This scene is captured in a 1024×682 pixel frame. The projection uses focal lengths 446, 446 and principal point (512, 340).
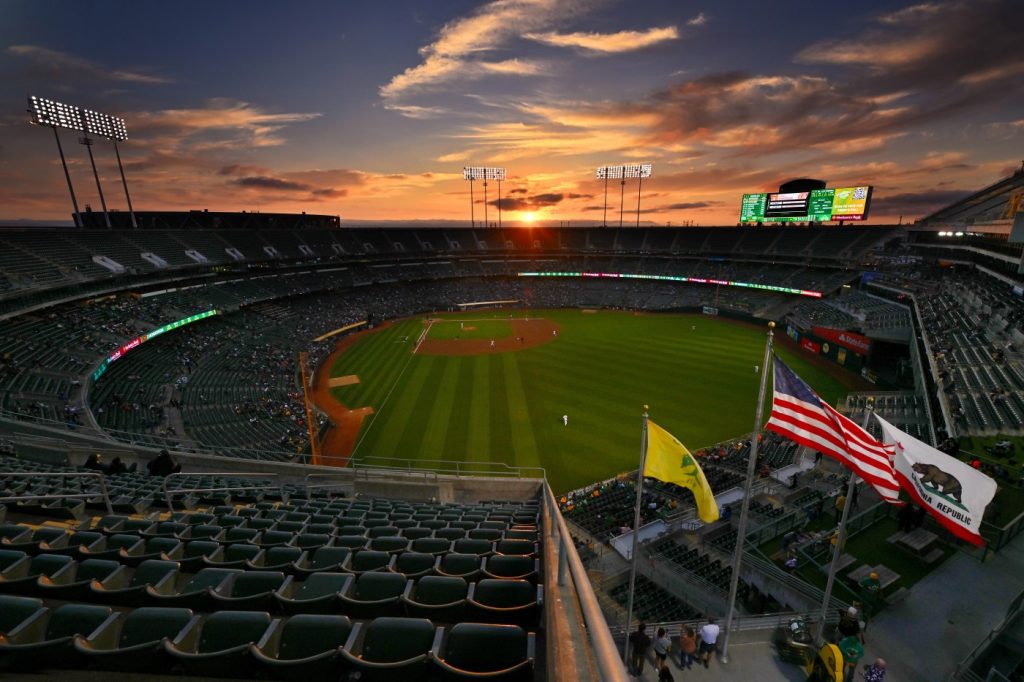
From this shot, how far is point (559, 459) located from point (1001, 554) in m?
17.6

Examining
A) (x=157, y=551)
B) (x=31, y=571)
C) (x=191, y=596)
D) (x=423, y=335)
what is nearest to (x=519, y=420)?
(x=157, y=551)

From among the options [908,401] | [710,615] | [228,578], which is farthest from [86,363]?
[908,401]

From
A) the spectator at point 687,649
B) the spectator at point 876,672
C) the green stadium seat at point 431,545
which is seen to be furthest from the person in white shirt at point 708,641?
the green stadium seat at point 431,545

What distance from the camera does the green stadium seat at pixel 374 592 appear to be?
5.56 meters

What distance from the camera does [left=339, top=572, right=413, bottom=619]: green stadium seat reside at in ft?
18.2

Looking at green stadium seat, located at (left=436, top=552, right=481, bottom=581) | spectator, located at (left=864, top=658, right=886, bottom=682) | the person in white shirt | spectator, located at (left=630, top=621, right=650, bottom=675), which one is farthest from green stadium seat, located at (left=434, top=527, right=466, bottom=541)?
spectator, located at (left=864, top=658, right=886, bottom=682)

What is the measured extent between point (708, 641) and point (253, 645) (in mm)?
10043

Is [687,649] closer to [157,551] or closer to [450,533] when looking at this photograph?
[450,533]

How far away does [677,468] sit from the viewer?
32.3ft

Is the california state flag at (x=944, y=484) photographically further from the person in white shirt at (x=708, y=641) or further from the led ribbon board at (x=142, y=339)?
the led ribbon board at (x=142, y=339)

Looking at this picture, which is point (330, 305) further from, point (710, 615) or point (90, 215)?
point (710, 615)

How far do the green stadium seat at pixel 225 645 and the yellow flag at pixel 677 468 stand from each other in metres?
7.50

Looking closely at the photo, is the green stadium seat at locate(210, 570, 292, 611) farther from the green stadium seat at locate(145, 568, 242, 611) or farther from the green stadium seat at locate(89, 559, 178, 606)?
the green stadium seat at locate(89, 559, 178, 606)

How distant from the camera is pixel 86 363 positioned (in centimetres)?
2983
